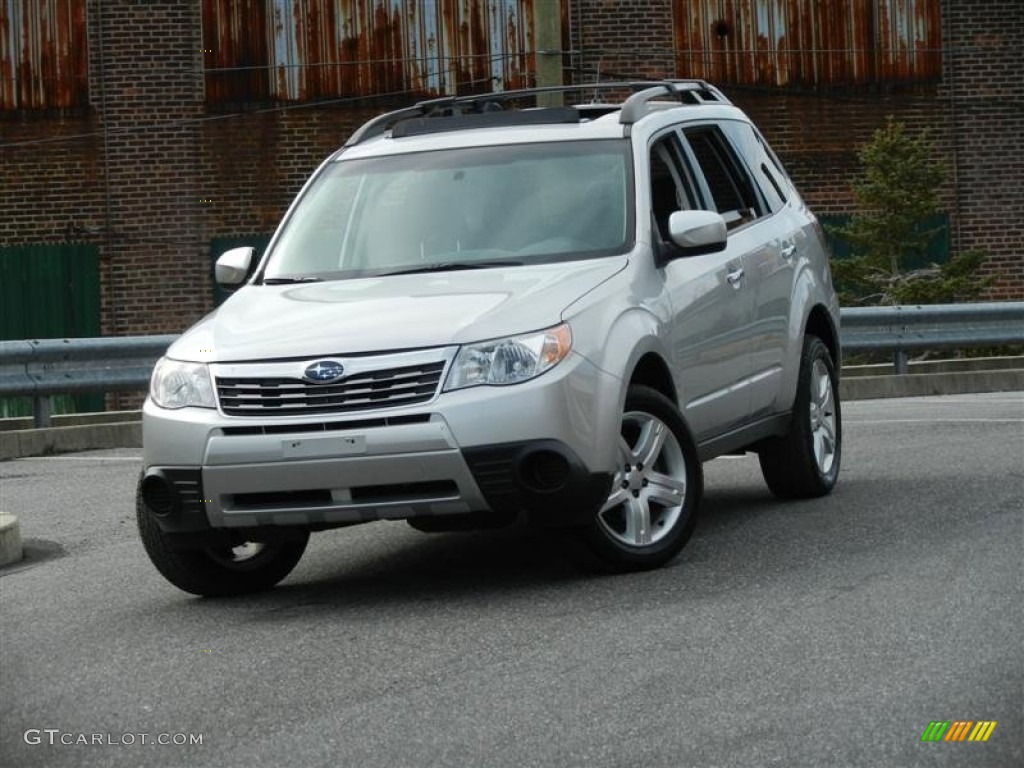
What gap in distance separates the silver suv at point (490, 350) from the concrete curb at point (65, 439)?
253 inches

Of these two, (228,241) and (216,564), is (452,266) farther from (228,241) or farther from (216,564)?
(228,241)

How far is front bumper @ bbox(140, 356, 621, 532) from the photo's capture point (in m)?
7.22

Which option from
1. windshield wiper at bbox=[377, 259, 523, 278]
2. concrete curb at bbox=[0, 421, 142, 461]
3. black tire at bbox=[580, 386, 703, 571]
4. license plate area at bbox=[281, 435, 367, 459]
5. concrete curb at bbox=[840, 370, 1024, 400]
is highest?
windshield wiper at bbox=[377, 259, 523, 278]

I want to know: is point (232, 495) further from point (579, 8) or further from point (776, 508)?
point (579, 8)

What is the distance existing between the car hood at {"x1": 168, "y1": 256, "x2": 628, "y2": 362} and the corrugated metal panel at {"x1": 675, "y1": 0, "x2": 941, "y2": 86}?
64.2 ft

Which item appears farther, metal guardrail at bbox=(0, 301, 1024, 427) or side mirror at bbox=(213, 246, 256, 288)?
metal guardrail at bbox=(0, 301, 1024, 427)

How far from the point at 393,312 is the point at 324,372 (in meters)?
0.42

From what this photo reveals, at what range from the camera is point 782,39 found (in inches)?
1075

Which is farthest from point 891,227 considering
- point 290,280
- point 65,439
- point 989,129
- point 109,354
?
point 290,280

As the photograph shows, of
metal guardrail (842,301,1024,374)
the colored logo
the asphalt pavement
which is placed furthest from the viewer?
metal guardrail (842,301,1024,374)

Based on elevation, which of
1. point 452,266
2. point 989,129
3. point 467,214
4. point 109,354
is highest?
point 989,129

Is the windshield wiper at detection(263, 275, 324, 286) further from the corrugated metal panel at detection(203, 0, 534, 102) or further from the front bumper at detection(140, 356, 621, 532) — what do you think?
the corrugated metal panel at detection(203, 0, 534, 102)

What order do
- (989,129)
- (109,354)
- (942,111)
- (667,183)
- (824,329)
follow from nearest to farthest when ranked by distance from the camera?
(667,183) → (824,329) → (109,354) → (942,111) → (989,129)

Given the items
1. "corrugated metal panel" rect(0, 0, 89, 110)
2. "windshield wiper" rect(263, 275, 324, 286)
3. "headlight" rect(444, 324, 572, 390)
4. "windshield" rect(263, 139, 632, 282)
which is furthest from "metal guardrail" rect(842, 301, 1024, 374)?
"headlight" rect(444, 324, 572, 390)
